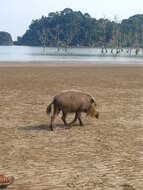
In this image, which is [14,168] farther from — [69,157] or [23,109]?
[23,109]

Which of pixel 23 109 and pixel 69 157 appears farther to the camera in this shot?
pixel 23 109

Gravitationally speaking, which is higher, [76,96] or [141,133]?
[76,96]

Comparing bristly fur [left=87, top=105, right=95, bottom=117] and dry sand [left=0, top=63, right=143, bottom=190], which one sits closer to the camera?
dry sand [left=0, top=63, right=143, bottom=190]

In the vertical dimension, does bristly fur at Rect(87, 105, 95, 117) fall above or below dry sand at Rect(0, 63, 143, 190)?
above

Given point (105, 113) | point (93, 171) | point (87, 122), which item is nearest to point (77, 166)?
point (93, 171)

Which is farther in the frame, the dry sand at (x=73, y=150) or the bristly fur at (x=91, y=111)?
the bristly fur at (x=91, y=111)

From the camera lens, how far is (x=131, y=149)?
9953 millimetres

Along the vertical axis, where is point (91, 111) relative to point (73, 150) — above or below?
above

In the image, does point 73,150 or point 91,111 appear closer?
point 73,150

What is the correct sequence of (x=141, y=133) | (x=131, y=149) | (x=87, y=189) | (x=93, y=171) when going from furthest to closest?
(x=141, y=133) → (x=131, y=149) → (x=93, y=171) → (x=87, y=189)

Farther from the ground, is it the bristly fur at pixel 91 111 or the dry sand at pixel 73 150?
the bristly fur at pixel 91 111

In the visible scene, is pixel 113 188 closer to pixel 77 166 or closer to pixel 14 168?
pixel 77 166

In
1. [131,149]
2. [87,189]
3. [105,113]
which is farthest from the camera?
[105,113]

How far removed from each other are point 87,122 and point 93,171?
5.41 m
